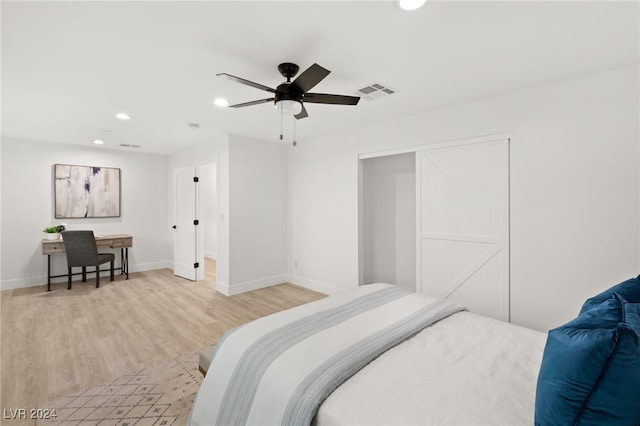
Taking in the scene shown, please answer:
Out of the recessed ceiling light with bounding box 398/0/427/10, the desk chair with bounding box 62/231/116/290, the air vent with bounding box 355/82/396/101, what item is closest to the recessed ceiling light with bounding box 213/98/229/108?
the air vent with bounding box 355/82/396/101

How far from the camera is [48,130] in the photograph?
4285 millimetres

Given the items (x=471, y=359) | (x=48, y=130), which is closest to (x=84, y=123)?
(x=48, y=130)

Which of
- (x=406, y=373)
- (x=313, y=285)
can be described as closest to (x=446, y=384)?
(x=406, y=373)

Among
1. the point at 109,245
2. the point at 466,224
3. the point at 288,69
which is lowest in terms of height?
the point at 109,245

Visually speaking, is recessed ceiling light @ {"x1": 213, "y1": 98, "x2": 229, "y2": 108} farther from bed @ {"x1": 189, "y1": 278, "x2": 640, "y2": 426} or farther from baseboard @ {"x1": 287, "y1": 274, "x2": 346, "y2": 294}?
baseboard @ {"x1": 287, "y1": 274, "x2": 346, "y2": 294}

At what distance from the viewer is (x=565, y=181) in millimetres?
2600

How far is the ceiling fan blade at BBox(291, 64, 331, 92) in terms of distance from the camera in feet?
6.01

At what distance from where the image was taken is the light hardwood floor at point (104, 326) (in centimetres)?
237

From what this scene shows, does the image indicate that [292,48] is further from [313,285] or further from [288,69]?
[313,285]

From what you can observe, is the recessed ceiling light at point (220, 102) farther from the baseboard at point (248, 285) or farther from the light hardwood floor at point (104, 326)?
the baseboard at point (248, 285)

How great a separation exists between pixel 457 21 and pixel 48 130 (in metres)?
5.46

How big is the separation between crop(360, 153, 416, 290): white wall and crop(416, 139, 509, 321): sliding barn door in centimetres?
46

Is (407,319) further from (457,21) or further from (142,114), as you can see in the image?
(142,114)

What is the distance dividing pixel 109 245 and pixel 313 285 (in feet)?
12.4
